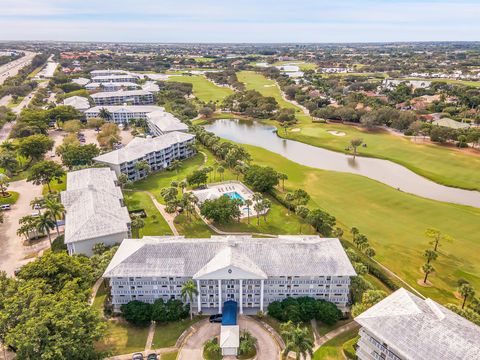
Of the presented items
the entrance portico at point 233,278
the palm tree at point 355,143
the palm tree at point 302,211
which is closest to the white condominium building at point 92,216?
the entrance portico at point 233,278

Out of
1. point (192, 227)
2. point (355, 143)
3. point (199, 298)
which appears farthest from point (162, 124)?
point (199, 298)

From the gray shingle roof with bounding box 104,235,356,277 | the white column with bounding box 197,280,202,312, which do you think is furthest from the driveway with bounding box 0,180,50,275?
the white column with bounding box 197,280,202,312

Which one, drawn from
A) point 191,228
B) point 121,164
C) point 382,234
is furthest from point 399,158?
point 121,164

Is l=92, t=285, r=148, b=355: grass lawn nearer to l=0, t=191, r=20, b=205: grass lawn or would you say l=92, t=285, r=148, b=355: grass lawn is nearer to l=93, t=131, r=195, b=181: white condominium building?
l=0, t=191, r=20, b=205: grass lawn

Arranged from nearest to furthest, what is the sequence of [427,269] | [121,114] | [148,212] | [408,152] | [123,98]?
[427,269] < [148,212] < [408,152] < [121,114] < [123,98]

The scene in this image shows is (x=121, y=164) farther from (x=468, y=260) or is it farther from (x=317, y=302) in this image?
(x=468, y=260)

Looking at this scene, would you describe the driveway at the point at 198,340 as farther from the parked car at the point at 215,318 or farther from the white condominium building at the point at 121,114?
the white condominium building at the point at 121,114

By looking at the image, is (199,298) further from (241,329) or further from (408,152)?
(408,152)
